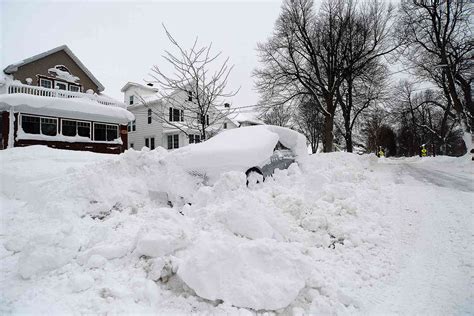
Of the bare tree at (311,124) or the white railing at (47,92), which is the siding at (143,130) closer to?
the white railing at (47,92)

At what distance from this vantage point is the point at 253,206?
353cm

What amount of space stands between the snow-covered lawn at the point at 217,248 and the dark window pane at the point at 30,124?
40.2 ft

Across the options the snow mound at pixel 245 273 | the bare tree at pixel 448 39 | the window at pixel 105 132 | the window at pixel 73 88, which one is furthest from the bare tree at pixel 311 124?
the snow mound at pixel 245 273

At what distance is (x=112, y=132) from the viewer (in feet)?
61.1

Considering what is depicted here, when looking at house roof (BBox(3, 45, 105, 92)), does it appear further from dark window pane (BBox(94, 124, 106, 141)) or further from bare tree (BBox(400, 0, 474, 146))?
bare tree (BBox(400, 0, 474, 146))

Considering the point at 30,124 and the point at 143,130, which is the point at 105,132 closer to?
the point at 30,124

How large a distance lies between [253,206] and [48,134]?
17.2 meters

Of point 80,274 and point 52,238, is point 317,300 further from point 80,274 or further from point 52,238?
point 52,238

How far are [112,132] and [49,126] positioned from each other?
12.5 ft

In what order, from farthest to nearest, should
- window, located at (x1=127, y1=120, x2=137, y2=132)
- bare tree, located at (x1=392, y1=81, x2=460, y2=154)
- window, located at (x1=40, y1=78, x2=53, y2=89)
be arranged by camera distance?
bare tree, located at (x1=392, y1=81, x2=460, y2=154) → window, located at (x1=127, y1=120, x2=137, y2=132) → window, located at (x1=40, y1=78, x2=53, y2=89)

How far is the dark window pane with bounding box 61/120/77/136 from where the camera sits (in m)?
16.6

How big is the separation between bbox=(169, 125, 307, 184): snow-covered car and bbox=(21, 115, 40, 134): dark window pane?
14.4 metres

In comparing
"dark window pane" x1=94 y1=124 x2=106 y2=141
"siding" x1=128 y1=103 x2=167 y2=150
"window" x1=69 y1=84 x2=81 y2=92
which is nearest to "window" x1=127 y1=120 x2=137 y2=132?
"siding" x1=128 y1=103 x2=167 y2=150

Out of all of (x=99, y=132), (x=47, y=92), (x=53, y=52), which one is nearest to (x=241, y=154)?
(x=99, y=132)
